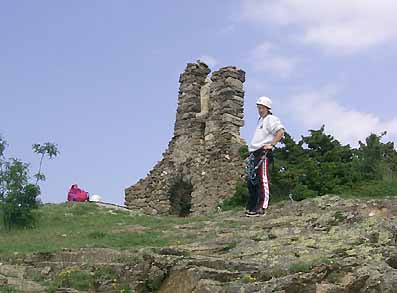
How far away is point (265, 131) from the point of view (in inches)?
511

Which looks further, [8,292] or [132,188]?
[132,188]

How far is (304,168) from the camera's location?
19500mm

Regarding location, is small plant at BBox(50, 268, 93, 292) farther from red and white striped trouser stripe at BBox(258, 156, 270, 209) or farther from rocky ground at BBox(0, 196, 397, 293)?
red and white striped trouser stripe at BBox(258, 156, 270, 209)

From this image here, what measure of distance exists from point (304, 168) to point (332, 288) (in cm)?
1221

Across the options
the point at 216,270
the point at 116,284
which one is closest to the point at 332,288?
the point at 216,270

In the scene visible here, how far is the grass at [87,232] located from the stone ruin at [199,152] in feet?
16.7

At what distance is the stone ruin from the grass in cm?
510

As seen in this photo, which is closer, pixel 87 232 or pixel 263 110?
pixel 87 232

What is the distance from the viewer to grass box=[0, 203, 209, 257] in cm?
1098

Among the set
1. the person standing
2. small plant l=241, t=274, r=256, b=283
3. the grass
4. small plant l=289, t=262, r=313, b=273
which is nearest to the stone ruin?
the grass

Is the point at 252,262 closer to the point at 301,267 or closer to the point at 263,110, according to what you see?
the point at 301,267

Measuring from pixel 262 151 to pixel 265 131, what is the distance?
329 millimetres

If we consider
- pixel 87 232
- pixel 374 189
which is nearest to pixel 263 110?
pixel 87 232

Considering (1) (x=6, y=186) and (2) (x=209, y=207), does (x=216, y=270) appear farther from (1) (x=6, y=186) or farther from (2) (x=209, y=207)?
(2) (x=209, y=207)
